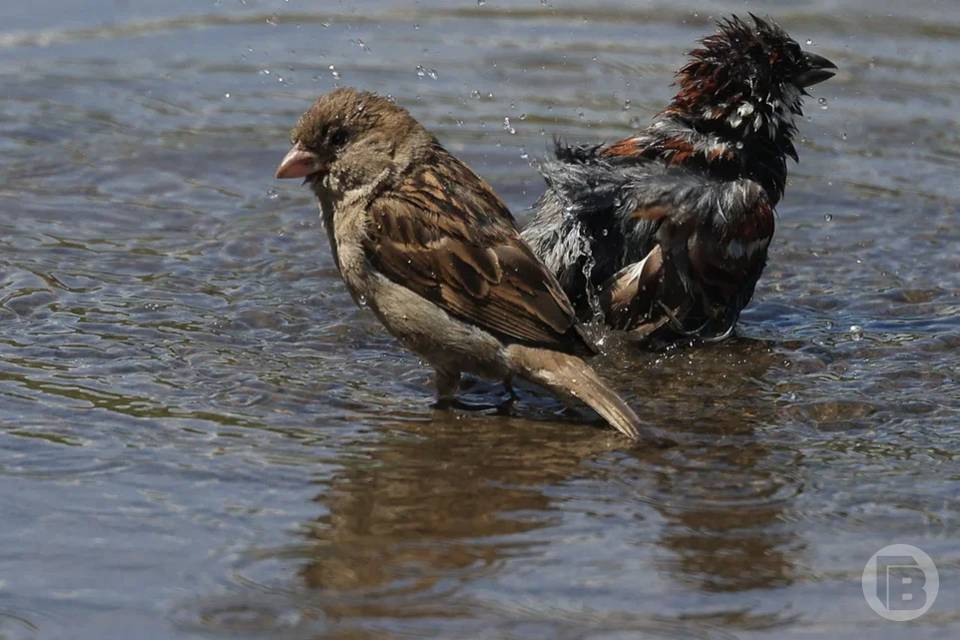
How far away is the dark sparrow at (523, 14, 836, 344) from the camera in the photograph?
5.84 meters

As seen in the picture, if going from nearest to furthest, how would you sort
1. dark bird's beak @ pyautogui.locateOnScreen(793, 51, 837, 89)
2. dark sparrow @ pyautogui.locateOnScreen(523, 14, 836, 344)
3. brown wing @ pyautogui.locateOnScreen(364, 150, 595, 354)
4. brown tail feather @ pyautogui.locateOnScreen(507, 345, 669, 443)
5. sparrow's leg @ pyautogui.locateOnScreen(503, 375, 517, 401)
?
brown tail feather @ pyautogui.locateOnScreen(507, 345, 669, 443)
brown wing @ pyautogui.locateOnScreen(364, 150, 595, 354)
sparrow's leg @ pyautogui.locateOnScreen(503, 375, 517, 401)
dark sparrow @ pyautogui.locateOnScreen(523, 14, 836, 344)
dark bird's beak @ pyautogui.locateOnScreen(793, 51, 837, 89)

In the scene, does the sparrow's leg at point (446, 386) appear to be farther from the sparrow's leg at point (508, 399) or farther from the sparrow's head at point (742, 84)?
the sparrow's head at point (742, 84)

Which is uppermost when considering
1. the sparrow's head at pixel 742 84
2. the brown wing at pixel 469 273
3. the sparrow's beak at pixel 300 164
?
the sparrow's head at pixel 742 84

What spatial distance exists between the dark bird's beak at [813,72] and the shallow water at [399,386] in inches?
38.2

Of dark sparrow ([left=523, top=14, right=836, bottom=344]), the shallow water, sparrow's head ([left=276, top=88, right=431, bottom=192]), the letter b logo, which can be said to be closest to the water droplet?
the shallow water

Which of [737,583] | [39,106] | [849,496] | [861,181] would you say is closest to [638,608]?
[737,583]

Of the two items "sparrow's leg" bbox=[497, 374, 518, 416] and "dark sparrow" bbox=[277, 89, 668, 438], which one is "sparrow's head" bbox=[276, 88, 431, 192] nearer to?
"dark sparrow" bbox=[277, 89, 668, 438]

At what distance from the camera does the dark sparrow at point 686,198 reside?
19.1 ft

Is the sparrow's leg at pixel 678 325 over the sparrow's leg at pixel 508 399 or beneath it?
over

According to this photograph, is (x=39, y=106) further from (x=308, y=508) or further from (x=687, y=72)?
(x=308, y=508)

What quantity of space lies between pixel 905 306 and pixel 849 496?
209 centimetres

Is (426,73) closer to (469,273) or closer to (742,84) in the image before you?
(742,84)

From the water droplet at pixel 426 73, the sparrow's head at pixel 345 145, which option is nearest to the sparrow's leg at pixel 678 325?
the sparrow's head at pixel 345 145

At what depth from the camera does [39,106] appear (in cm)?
845
